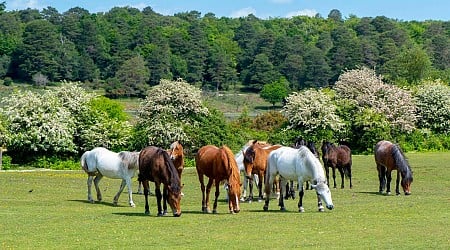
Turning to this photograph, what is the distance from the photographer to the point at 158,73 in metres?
130

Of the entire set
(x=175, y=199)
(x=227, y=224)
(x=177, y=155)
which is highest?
(x=177, y=155)

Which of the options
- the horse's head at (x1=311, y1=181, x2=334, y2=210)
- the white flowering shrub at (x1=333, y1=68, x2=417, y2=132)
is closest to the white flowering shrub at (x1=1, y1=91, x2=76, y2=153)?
the white flowering shrub at (x1=333, y1=68, x2=417, y2=132)

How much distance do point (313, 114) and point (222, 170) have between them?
4035 cm

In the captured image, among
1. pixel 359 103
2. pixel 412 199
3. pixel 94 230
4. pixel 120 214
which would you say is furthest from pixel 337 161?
pixel 359 103

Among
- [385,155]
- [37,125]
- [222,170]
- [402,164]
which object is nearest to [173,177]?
[222,170]

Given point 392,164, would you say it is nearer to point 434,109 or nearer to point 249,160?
point 249,160

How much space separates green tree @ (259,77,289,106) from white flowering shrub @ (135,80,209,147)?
67.7 meters

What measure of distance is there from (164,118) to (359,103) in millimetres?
18750

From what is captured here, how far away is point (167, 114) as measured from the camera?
54.0 m

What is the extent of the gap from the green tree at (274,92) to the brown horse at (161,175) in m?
101

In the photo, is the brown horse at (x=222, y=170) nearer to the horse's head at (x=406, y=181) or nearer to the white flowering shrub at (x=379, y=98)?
the horse's head at (x=406, y=181)

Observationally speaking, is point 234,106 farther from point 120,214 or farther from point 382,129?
point 120,214

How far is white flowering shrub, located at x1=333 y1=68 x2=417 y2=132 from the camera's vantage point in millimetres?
64188

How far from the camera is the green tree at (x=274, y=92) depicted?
12331 centimetres
